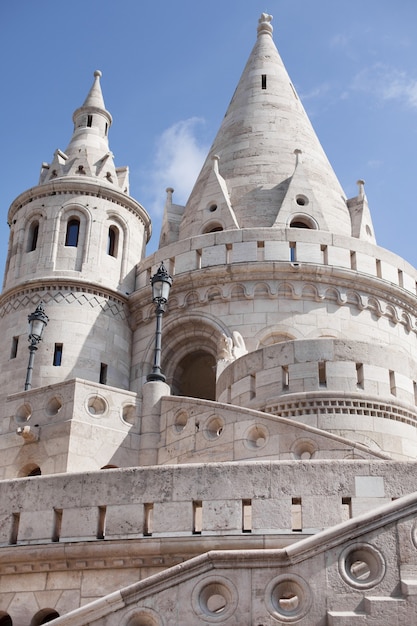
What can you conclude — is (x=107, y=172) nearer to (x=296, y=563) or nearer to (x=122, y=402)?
(x=122, y=402)

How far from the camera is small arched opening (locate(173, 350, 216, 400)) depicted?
24.0 meters

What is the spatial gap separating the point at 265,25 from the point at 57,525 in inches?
977

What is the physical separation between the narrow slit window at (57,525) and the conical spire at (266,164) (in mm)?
13882

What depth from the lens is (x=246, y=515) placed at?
1185 centimetres

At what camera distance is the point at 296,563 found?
8.95 m

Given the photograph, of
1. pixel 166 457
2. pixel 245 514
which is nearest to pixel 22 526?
pixel 245 514

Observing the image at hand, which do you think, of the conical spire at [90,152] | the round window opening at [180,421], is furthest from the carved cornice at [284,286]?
the round window opening at [180,421]

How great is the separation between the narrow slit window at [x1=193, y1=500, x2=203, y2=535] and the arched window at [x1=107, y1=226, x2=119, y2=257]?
540 inches

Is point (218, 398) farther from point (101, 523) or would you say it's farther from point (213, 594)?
point (213, 594)

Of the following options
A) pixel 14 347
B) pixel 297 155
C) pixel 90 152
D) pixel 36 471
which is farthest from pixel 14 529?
pixel 297 155

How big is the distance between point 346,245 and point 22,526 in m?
13.3

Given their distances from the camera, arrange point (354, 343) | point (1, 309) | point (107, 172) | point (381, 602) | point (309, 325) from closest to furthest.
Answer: point (381, 602) → point (354, 343) → point (309, 325) → point (1, 309) → point (107, 172)

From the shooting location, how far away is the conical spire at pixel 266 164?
1017 inches

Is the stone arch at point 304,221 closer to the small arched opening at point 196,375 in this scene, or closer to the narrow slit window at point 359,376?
the small arched opening at point 196,375
